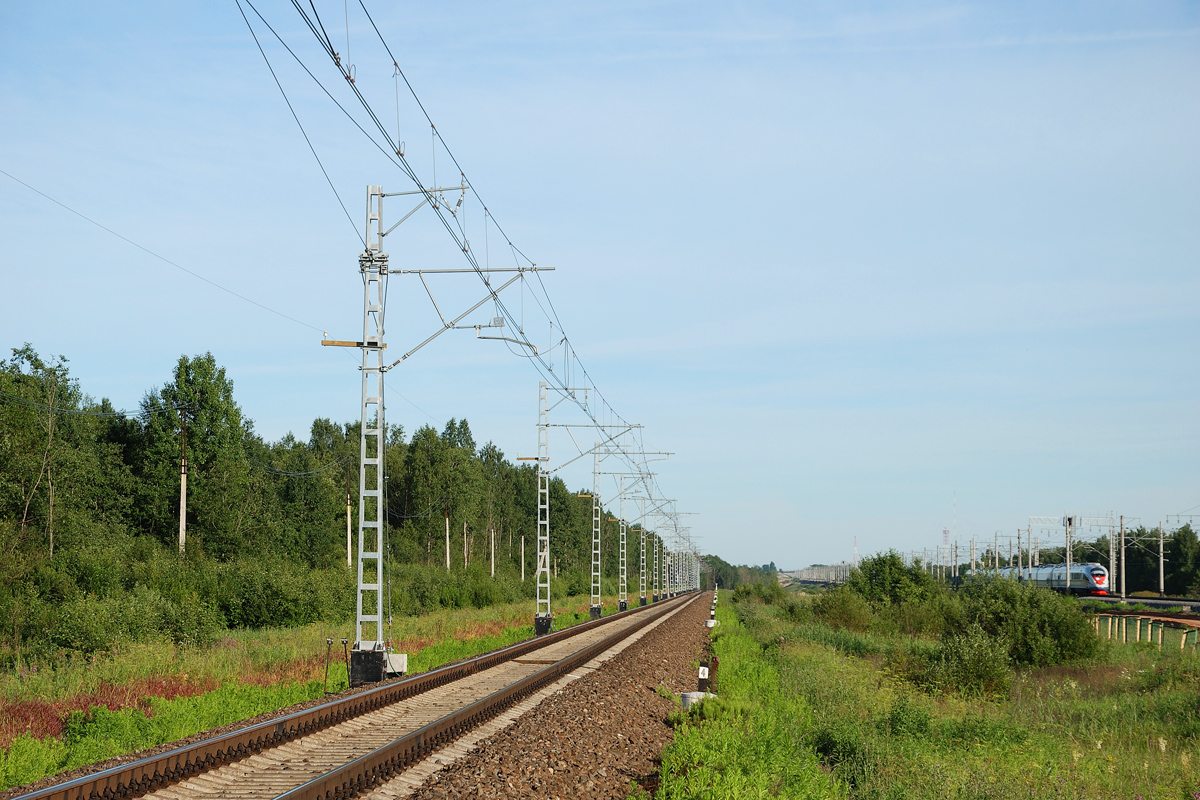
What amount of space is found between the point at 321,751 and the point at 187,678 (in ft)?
26.0

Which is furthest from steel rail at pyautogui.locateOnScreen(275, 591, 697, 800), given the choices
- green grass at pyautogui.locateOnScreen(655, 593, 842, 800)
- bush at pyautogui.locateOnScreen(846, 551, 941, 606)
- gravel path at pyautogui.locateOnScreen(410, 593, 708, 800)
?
bush at pyautogui.locateOnScreen(846, 551, 941, 606)

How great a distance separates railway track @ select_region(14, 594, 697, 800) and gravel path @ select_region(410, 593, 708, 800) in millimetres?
701

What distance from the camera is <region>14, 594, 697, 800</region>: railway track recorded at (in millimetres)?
8781

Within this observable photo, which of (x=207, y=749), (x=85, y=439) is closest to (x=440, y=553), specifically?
(x=85, y=439)

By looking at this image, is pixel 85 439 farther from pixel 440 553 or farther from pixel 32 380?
pixel 440 553

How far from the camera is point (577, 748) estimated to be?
11.8 metres

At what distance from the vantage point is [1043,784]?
1127 centimetres

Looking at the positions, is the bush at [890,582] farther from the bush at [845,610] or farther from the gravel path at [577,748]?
the gravel path at [577,748]

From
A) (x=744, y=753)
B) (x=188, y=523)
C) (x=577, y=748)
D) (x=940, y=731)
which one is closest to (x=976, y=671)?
(x=940, y=731)

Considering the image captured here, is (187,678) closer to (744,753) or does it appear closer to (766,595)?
(744,753)

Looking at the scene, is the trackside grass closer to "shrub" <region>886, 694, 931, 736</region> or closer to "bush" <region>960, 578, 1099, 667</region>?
"shrub" <region>886, 694, 931, 736</region>

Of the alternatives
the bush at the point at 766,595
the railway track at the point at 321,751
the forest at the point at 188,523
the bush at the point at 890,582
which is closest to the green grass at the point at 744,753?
the railway track at the point at 321,751

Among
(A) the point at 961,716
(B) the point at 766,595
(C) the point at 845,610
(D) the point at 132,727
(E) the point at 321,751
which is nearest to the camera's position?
(E) the point at 321,751

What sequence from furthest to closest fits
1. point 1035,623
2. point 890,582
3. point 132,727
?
point 890,582, point 1035,623, point 132,727
